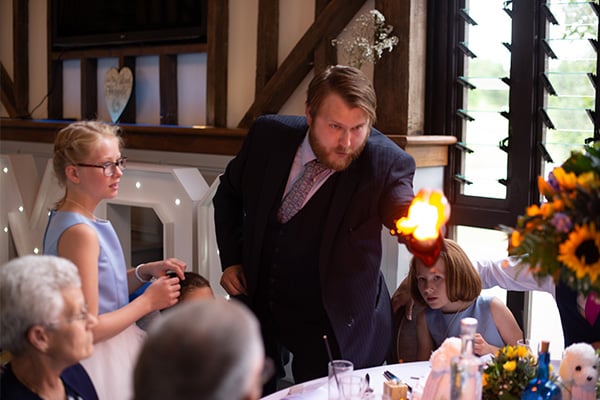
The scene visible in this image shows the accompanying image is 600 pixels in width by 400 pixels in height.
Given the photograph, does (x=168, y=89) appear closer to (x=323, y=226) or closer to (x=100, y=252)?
(x=323, y=226)

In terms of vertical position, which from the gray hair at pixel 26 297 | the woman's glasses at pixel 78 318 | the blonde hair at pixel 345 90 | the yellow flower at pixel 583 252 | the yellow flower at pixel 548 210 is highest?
the blonde hair at pixel 345 90

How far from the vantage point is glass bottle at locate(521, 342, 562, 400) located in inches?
74.5

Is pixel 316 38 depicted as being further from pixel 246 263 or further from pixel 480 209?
pixel 246 263

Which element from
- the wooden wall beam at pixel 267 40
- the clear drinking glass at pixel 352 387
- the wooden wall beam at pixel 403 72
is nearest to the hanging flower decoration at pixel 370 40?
the wooden wall beam at pixel 403 72

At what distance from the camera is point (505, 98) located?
3.45 meters

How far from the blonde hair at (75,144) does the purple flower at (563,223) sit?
4.97ft

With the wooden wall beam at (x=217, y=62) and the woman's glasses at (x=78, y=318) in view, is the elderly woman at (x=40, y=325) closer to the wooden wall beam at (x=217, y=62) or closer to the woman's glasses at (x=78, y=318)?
the woman's glasses at (x=78, y=318)

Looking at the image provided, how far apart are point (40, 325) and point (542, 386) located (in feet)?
4.00

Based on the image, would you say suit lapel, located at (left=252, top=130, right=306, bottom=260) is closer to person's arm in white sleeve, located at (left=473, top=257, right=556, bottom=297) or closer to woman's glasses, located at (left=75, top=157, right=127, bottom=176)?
woman's glasses, located at (left=75, top=157, right=127, bottom=176)

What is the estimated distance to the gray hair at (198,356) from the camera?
96 cm

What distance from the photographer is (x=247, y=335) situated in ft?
3.27

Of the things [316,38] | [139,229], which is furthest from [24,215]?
[316,38]

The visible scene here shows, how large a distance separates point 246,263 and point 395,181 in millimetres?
656

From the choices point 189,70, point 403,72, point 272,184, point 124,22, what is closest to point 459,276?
point 272,184
